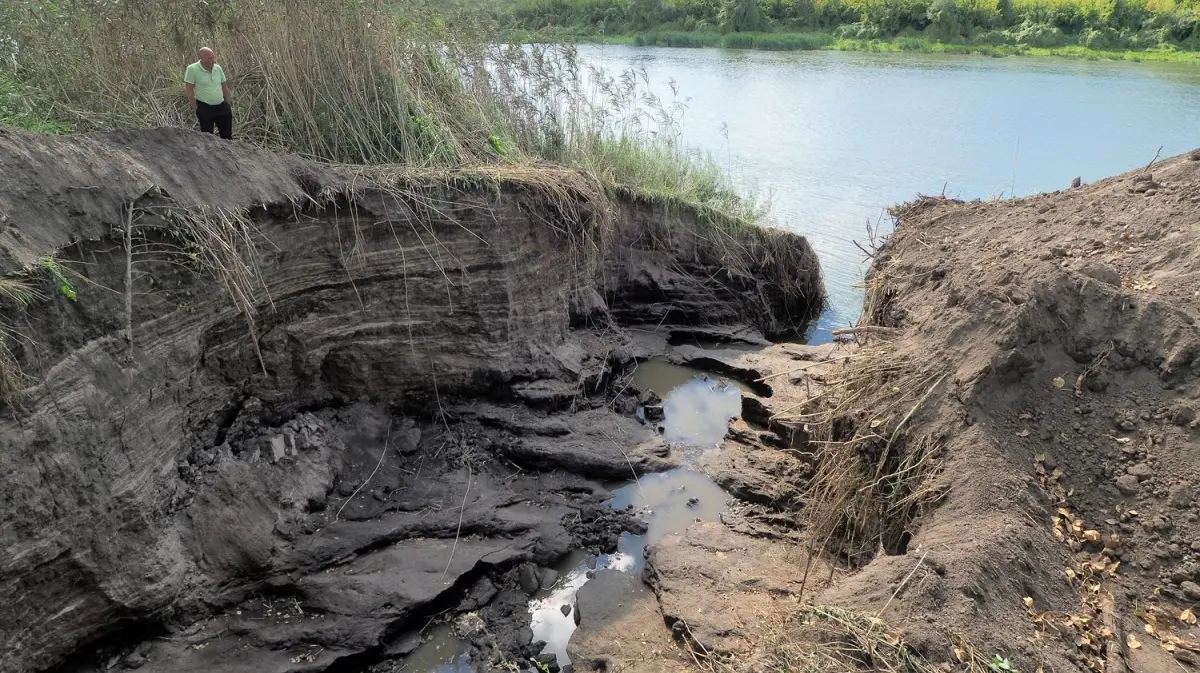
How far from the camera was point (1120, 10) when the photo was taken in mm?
18297

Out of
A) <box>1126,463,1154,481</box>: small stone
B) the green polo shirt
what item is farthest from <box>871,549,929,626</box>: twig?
the green polo shirt

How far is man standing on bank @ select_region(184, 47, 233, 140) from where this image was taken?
5480 mm

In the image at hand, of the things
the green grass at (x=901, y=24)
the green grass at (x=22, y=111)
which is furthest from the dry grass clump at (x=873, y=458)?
the green grass at (x=901, y=24)

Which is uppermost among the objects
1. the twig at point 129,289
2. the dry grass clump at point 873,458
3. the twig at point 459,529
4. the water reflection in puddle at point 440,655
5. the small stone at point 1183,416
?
the twig at point 129,289

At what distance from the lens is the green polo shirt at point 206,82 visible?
547 centimetres

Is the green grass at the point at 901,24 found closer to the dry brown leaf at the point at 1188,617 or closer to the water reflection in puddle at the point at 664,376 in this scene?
the water reflection in puddle at the point at 664,376

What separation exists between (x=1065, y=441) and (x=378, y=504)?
4.53m

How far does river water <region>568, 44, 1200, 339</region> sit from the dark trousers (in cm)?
736

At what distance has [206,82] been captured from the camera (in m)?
5.52

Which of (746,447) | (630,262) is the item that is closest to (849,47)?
(630,262)

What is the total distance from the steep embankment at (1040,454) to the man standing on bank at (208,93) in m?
5.23

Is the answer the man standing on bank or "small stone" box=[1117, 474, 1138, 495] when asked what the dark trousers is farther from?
"small stone" box=[1117, 474, 1138, 495]

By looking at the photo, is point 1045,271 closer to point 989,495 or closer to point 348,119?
point 989,495

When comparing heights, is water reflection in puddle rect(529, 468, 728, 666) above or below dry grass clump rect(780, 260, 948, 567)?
below
